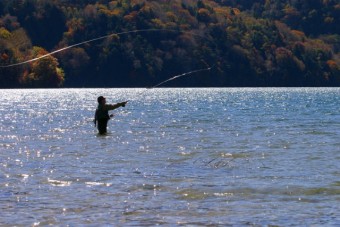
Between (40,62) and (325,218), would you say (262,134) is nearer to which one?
(325,218)

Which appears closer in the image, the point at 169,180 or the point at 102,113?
the point at 169,180

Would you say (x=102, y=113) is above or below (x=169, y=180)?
above

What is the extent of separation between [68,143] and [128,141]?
2609mm

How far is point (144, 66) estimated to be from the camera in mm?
196125

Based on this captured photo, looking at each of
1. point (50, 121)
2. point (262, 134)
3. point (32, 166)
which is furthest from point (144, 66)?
point (32, 166)

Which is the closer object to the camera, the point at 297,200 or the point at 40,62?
the point at 297,200

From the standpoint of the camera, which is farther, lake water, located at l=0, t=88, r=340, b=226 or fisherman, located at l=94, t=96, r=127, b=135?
fisherman, located at l=94, t=96, r=127, b=135

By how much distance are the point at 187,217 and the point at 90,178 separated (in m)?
5.83

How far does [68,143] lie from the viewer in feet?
113

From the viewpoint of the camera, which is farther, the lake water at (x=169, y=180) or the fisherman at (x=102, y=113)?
the fisherman at (x=102, y=113)

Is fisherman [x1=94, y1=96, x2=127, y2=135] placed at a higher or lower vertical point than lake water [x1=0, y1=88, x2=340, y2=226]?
higher

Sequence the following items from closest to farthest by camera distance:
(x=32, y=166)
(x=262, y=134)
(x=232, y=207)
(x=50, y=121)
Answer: (x=232, y=207) < (x=32, y=166) < (x=262, y=134) < (x=50, y=121)

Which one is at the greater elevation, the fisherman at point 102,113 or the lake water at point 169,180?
the fisherman at point 102,113

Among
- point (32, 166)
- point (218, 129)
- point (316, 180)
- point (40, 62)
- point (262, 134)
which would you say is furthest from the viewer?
point (40, 62)
